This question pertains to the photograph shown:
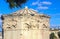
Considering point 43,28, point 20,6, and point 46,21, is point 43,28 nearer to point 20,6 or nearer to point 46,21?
point 46,21

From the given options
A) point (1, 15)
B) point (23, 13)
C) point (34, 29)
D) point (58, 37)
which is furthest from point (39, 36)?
point (58, 37)

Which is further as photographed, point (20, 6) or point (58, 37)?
point (58, 37)

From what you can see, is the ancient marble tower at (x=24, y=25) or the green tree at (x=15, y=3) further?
the ancient marble tower at (x=24, y=25)

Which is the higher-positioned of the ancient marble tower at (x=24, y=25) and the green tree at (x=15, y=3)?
the green tree at (x=15, y=3)

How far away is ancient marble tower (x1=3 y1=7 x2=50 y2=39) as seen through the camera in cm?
1412

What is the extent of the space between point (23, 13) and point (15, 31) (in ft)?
3.45

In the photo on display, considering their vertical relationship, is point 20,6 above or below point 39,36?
above

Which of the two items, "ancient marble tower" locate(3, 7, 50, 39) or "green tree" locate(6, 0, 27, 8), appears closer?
"green tree" locate(6, 0, 27, 8)

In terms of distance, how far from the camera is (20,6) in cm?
1434

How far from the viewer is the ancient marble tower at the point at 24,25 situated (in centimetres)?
1412

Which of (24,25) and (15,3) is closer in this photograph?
(15,3)

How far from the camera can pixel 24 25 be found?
14.1 m

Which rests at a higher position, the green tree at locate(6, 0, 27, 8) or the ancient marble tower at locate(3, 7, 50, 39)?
the green tree at locate(6, 0, 27, 8)

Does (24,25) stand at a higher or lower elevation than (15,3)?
lower
